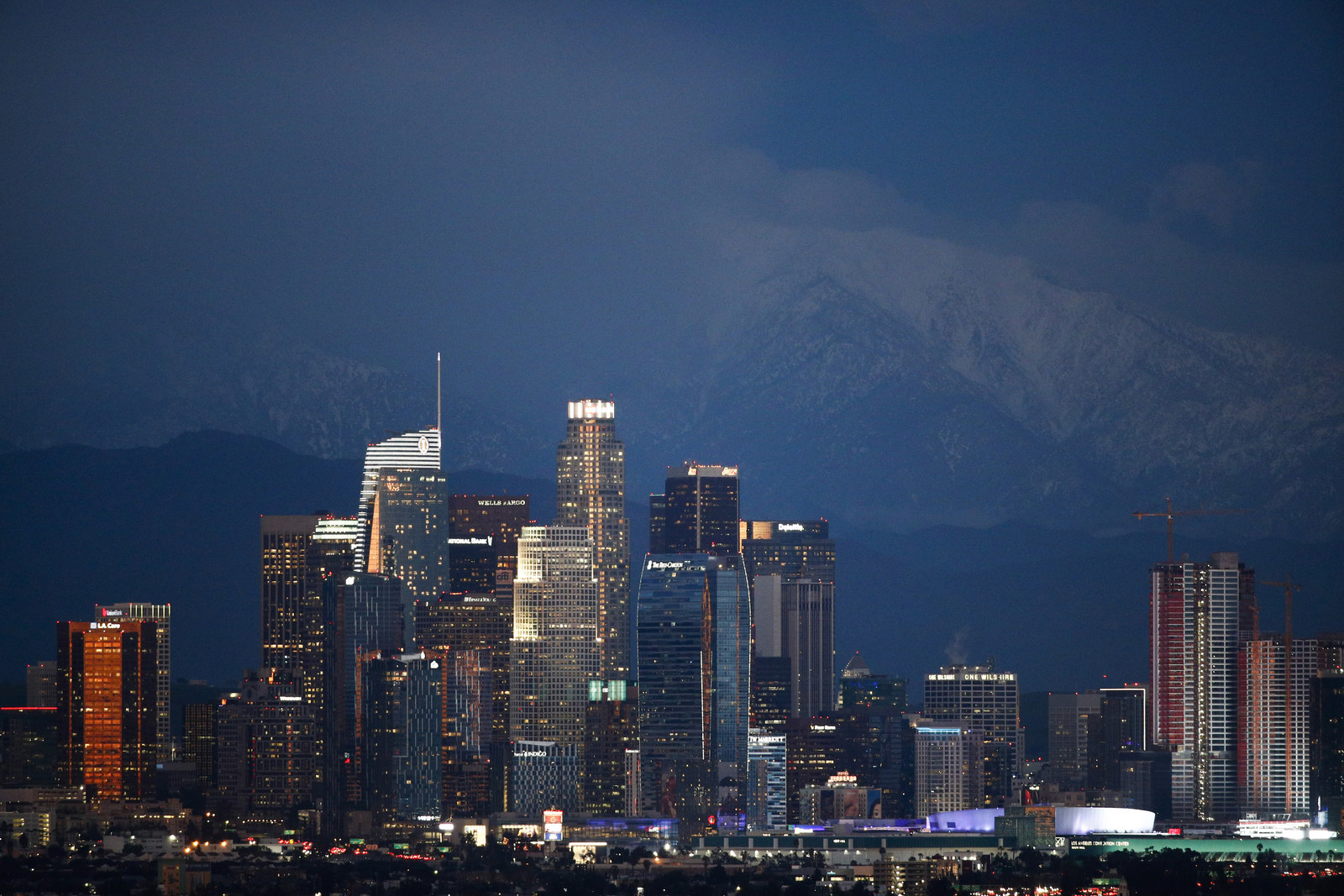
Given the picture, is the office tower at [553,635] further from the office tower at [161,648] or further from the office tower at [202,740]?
the office tower at [161,648]

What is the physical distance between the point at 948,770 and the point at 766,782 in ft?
15.0

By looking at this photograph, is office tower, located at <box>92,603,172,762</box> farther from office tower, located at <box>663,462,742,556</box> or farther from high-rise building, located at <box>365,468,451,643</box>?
office tower, located at <box>663,462,742,556</box>

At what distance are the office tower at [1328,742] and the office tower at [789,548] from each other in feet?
59.1

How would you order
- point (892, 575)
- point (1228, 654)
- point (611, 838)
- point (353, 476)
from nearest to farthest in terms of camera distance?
point (611, 838) < point (1228, 654) < point (353, 476) < point (892, 575)

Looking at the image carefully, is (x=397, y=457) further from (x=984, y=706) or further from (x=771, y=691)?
(x=984, y=706)

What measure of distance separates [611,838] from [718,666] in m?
10.5

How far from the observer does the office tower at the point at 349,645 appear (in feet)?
234

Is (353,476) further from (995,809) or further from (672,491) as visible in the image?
(995,809)

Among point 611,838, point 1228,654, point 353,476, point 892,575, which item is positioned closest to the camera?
point 611,838

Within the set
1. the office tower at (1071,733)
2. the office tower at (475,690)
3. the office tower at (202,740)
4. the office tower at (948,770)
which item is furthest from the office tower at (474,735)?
the office tower at (1071,733)

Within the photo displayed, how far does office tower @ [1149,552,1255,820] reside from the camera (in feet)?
247

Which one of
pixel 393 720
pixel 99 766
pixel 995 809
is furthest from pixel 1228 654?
pixel 99 766

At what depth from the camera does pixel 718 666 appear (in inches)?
3081

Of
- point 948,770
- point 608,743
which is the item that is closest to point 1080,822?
point 948,770
